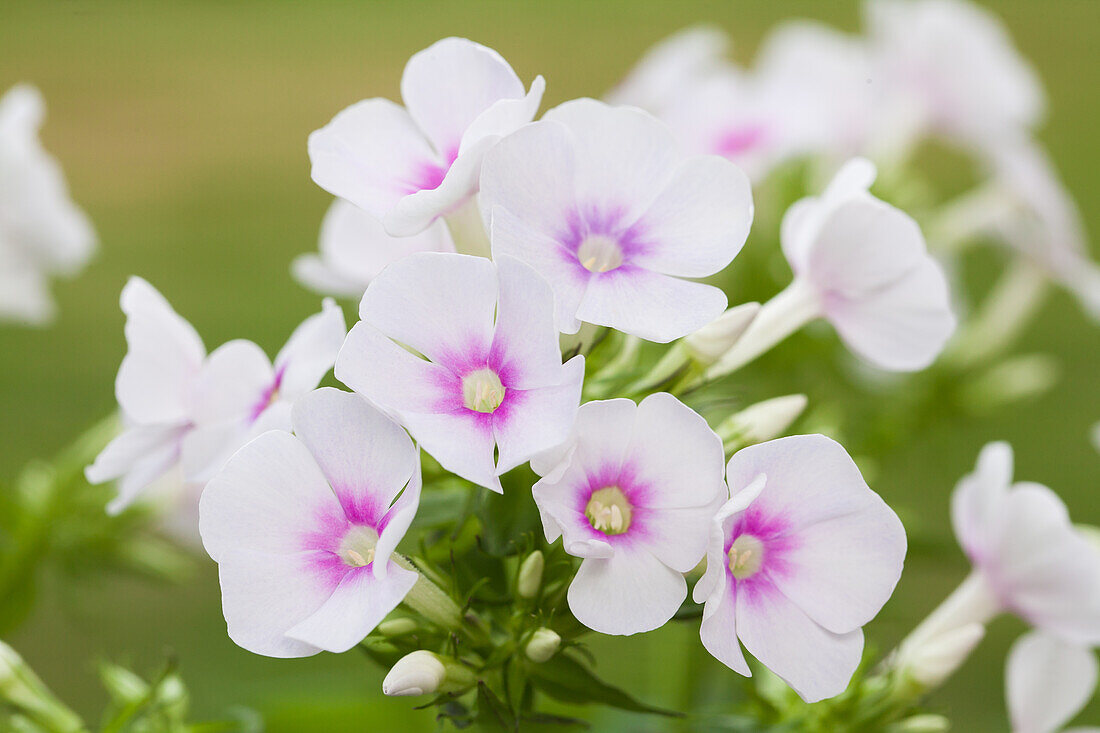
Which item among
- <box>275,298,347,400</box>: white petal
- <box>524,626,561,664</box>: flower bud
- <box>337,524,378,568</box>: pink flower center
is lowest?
<box>524,626,561,664</box>: flower bud

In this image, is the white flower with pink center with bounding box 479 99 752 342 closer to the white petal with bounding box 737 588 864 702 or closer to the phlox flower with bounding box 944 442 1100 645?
the white petal with bounding box 737 588 864 702

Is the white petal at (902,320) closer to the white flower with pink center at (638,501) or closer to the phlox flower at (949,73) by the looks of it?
the white flower with pink center at (638,501)

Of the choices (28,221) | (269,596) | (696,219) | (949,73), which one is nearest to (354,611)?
(269,596)

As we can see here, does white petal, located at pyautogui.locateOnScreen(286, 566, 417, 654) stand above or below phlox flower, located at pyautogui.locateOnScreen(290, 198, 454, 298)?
below

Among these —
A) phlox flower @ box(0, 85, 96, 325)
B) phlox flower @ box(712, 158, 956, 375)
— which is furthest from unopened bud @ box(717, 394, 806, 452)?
phlox flower @ box(0, 85, 96, 325)

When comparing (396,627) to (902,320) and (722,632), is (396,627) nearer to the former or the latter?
(722,632)

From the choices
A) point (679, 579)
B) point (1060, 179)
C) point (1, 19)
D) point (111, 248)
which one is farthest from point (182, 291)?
point (679, 579)

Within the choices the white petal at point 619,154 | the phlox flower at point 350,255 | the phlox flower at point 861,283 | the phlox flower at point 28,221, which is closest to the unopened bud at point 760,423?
the phlox flower at point 861,283
